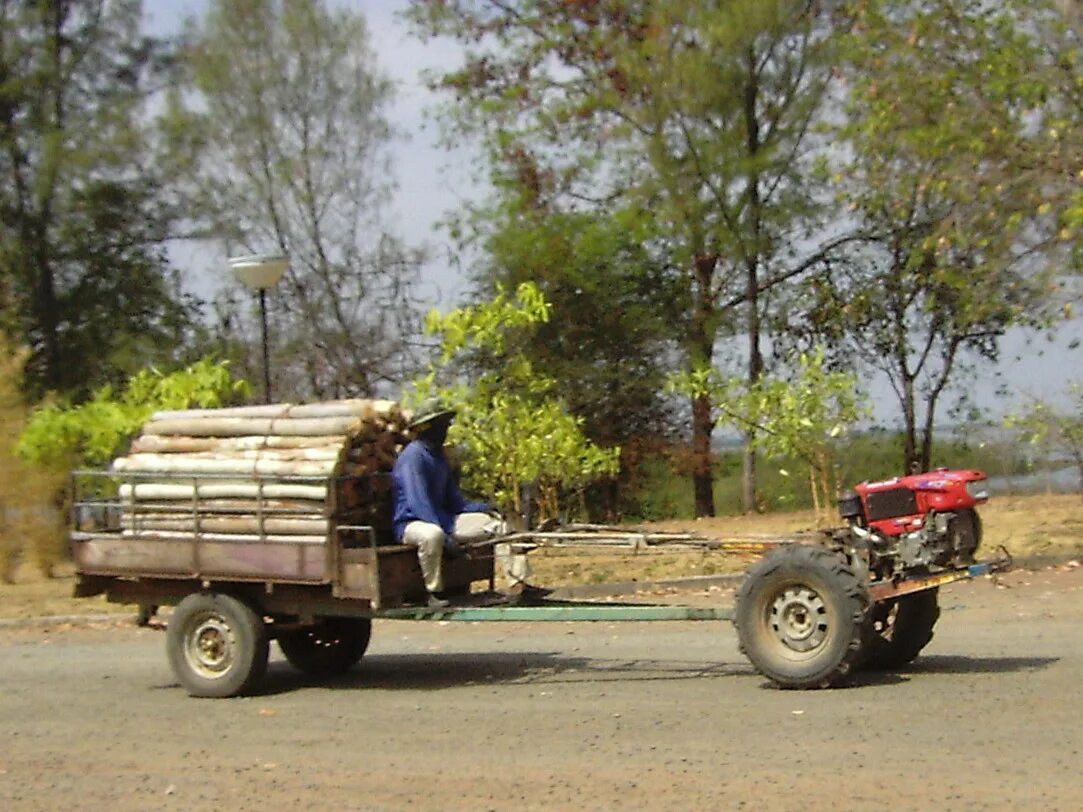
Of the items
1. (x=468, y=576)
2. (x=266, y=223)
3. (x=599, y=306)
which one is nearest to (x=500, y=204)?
(x=599, y=306)

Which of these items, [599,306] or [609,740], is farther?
[599,306]

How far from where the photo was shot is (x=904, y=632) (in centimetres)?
1038

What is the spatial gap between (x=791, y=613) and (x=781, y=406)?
39.1ft

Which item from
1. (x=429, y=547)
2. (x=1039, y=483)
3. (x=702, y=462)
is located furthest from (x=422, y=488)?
(x=702, y=462)

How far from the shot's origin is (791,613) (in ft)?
31.5

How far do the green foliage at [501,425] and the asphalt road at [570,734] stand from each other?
8.04 m

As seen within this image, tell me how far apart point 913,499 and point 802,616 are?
1031 mm

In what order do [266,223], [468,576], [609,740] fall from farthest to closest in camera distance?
[266,223] → [468,576] → [609,740]

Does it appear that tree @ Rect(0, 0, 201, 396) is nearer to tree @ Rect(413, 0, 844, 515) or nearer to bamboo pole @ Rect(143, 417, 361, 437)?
tree @ Rect(413, 0, 844, 515)

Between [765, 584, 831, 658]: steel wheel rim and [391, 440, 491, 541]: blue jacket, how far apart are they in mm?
2320

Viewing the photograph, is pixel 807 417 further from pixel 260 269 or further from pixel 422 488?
pixel 422 488

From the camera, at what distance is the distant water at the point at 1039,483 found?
24188mm

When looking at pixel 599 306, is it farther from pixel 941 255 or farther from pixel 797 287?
pixel 941 255

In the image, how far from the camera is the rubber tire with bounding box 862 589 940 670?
10234mm
